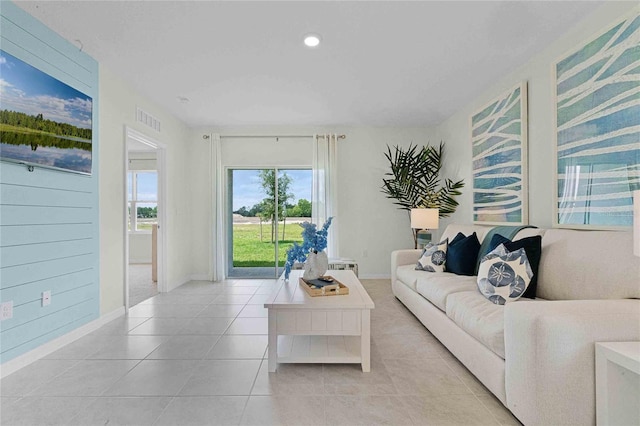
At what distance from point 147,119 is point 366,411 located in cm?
409

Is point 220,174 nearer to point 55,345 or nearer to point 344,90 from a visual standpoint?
point 344,90

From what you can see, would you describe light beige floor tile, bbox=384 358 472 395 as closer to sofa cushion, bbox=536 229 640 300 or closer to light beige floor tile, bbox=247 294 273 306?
sofa cushion, bbox=536 229 640 300

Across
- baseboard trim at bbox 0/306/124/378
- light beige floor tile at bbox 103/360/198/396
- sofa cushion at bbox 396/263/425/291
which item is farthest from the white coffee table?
baseboard trim at bbox 0/306/124/378

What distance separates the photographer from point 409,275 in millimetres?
3377

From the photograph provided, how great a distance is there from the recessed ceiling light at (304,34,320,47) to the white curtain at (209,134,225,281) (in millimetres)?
3026

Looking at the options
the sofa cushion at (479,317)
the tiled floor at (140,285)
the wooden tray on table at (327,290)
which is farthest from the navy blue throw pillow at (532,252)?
the tiled floor at (140,285)

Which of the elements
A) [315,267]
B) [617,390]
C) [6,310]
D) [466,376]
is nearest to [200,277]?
[6,310]

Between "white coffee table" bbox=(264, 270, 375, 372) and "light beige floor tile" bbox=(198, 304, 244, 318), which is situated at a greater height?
"white coffee table" bbox=(264, 270, 375, 372)

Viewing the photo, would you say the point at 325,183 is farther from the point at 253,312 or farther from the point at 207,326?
the point at 207,326

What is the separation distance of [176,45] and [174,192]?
258cm

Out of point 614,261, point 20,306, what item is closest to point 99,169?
point 20,306

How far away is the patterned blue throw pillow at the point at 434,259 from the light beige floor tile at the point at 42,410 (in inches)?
119

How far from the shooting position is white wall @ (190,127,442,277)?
17.5ft

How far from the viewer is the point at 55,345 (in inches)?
98.0
